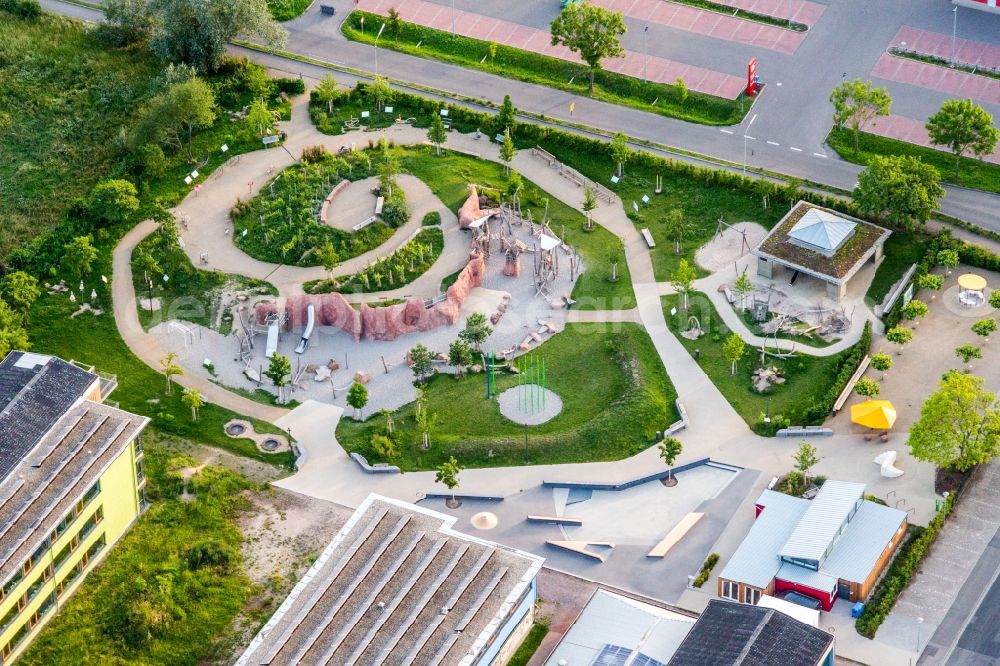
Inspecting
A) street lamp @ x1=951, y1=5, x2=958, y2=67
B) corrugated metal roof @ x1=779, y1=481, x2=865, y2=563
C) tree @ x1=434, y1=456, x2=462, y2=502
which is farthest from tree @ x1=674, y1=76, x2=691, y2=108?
tree @ x1=434, y1=456, x2=462, y2=502

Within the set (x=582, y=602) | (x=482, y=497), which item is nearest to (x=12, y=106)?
(x=482, y=497)

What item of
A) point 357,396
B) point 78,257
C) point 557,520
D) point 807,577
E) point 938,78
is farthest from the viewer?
Result: point 938,78

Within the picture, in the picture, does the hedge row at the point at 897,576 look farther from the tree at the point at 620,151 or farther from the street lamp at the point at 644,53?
the street lamp at the point at 644,53

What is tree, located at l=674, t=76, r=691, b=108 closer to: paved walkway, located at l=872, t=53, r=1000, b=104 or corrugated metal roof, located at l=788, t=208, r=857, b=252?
paved walkway, located at l=872, t=53, r=1000, b=104

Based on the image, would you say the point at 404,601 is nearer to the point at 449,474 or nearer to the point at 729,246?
the point at 449,474

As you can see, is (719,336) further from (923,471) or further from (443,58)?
(443,58)

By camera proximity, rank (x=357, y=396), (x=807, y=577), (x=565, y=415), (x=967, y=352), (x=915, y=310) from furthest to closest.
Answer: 1. (x=915, y=310)
2. (x=967, y=352)
3. (x=565, y=415)
4. (x=357, y=396)
5. (x=807, y=577)

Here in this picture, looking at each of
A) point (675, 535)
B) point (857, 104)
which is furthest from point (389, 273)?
point (857, 104)

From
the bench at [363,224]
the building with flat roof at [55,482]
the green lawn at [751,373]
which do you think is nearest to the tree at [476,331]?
the green lawn at [751,373]
